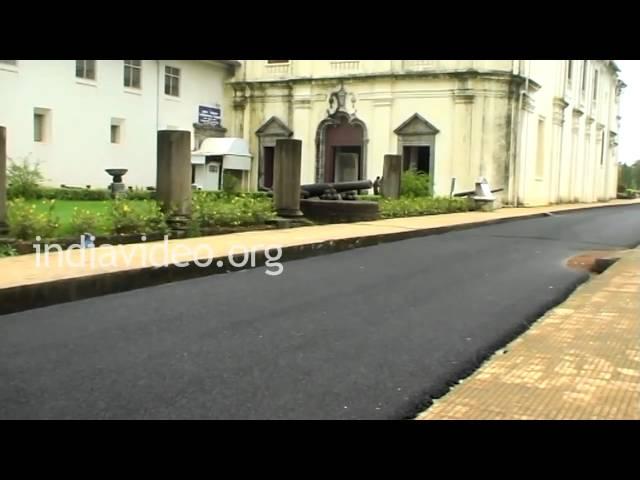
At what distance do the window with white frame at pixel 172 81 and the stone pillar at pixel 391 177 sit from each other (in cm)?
1283

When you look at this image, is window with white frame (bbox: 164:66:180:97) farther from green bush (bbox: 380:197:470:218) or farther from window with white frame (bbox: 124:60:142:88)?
green bush (bbox: 380:197:470:218)

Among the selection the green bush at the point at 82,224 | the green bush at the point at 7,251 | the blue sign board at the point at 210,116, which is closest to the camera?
the green bush at the point at 7,251

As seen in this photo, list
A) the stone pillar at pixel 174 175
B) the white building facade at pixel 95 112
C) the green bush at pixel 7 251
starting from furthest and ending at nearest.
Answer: the white building facade at pixel 95 112 < the stone pillar at pixel 174 175 < the green bush at pixel 7 251

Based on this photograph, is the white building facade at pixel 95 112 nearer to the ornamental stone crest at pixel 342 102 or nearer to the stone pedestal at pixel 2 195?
the ornamental stone crest at pixel 342 102

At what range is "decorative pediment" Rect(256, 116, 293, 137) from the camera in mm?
36719

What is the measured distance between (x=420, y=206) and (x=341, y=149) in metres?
15.2

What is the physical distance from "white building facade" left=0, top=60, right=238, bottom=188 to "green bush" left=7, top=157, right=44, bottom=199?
0.47 m

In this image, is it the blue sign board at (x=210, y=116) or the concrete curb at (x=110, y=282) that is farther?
the blue sign board at (x=210, y=116)

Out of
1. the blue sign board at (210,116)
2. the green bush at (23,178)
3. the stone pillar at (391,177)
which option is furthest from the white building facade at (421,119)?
the green bush at (23,178)

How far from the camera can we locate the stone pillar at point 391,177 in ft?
80.0

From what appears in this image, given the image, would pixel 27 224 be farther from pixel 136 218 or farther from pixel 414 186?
Answer: pixel 414 186

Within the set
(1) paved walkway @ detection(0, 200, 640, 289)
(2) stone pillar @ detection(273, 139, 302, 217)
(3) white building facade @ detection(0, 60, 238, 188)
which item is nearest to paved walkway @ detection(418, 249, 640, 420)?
(1) paved walkway @ detection(0, 200, 640, 289)
